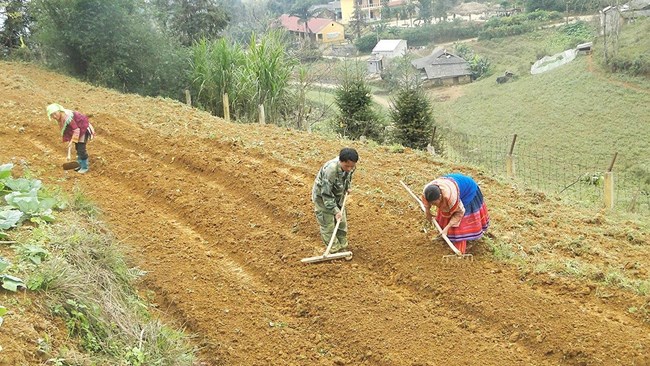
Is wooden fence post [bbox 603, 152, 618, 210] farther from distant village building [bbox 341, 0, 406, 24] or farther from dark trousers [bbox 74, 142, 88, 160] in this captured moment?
distant village building [bbox 341, 0, 406, 24]

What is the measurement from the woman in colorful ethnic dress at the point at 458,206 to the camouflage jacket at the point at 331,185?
91cm

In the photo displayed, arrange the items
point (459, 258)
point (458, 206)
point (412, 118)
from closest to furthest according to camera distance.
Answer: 1. point (458, 206)
2. point (459, 258)
3. point (412, 118)

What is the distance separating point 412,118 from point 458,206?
947 cm

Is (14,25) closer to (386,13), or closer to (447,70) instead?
(447,70)

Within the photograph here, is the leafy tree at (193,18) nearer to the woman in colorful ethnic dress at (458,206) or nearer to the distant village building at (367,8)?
the woman in colorful ethnic dress at (458,206)

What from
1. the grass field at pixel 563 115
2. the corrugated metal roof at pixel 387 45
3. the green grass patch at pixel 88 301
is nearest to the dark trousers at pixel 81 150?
the green grass patch at pixel 88 301

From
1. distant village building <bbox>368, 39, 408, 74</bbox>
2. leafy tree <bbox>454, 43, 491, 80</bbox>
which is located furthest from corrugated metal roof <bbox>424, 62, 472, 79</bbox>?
distant village building <bbox>368, 39, 408, 74</bbox>

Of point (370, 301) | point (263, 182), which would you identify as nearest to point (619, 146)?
point (263, 182)

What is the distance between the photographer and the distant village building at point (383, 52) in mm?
49281

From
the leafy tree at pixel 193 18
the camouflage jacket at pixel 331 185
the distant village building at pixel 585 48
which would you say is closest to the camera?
the camouflage jacket at pixel 331 185

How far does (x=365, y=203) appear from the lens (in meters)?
8.16

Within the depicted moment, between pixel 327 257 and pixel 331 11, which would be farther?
pixel 331 11

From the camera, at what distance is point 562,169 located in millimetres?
22422

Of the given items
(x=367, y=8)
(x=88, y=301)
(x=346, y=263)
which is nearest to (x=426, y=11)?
(x=367, y=8)
